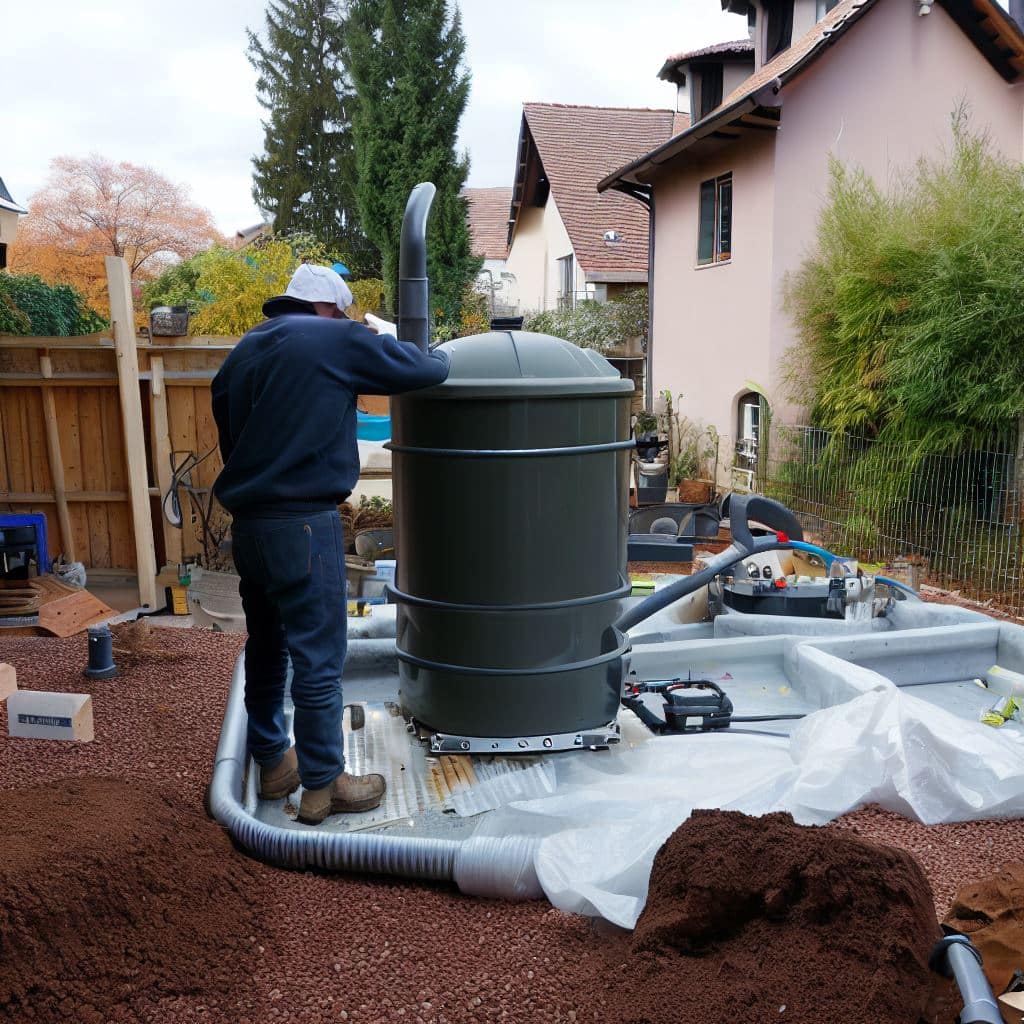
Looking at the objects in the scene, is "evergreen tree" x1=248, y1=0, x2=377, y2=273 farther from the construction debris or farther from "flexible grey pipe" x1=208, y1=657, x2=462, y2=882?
"flexible grey pipe" x1=208, y1=657, x2=462, y2=882

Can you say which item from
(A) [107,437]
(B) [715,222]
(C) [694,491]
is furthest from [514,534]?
(B) [715,222]

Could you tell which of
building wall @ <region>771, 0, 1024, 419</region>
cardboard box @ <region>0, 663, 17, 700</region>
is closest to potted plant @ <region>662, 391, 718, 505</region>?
building wall @ <region>771, 0, 1024, 419</region>

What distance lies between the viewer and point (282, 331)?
2938 mm

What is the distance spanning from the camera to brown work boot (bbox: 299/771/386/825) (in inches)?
123

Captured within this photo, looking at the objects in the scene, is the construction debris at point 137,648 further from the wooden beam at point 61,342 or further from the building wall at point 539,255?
the building wall at point 539,255

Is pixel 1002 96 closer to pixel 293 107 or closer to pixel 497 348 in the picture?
pixel 497 348

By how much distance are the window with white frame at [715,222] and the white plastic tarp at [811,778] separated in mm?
9792

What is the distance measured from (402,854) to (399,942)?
0.98 ft

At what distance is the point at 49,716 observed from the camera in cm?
376

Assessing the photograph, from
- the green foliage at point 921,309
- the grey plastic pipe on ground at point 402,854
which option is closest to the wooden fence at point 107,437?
the grey plastic pipe on ground at point 402,854

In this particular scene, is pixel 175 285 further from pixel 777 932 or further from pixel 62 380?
pixel 777 932

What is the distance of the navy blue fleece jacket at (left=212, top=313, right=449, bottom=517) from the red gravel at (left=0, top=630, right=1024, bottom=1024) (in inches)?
41.3

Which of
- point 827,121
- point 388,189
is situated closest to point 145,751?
point 827,121

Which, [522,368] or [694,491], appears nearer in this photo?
[522,368]
